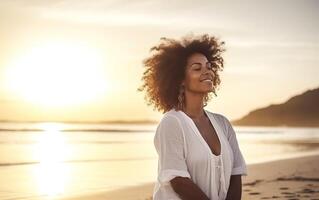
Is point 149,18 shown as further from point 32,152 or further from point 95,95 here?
point 32,152

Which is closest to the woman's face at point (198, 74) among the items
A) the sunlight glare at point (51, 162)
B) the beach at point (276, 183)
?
the beach at point (276, 183)

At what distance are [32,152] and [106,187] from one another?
3.61ft

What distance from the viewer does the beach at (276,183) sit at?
3445 mm

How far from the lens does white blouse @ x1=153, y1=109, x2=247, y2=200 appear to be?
162 centimetres

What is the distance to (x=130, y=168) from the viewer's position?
415 centimetres

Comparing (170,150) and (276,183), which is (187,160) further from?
(276,183)

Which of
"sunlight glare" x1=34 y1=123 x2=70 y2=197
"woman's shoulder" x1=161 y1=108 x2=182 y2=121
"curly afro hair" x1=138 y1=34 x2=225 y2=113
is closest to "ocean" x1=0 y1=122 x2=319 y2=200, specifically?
"sunlight glare" x1=34 y1=123 x2=70 y2=197

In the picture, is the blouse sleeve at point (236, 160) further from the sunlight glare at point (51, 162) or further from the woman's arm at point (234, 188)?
the sunlight glare at point (51, 162)

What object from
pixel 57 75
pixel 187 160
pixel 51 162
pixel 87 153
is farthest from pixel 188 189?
pixel 87 153

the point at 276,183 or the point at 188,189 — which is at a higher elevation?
the point at 188,189

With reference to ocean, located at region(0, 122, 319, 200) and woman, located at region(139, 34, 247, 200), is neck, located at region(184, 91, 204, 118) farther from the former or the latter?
ocean, located at region(0, 122, 319, 200)

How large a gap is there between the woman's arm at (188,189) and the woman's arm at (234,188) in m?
0.12

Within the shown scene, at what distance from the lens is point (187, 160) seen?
5.35ft

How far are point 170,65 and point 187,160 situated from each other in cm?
30
